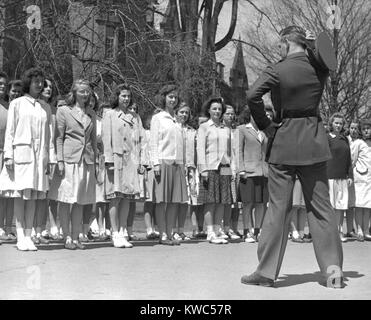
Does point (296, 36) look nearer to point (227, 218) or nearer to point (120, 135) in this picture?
point (120, 135)

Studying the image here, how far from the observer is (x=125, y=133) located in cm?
961

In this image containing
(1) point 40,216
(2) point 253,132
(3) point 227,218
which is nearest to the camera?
(1) point 40,216

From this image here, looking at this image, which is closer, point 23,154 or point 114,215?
point 23,154

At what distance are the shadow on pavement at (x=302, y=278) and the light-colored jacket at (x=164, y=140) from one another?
347 cm

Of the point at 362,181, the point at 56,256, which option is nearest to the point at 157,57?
the point at 362,181

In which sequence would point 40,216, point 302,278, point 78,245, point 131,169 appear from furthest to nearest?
point 131,169 → point 40,216 → point 78,245 → point 302,278

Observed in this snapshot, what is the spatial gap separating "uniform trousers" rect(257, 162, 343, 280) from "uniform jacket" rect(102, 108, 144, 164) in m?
3.57

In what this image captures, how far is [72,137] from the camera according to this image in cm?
907

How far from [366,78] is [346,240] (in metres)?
19.0

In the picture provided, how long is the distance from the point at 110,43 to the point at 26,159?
10.5 m

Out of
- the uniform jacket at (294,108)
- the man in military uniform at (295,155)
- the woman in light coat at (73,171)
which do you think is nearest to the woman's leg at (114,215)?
the woman in light coat at (73,171)

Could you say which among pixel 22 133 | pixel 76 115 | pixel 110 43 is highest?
pixel 110 43

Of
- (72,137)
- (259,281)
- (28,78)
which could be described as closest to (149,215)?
(72,137)
